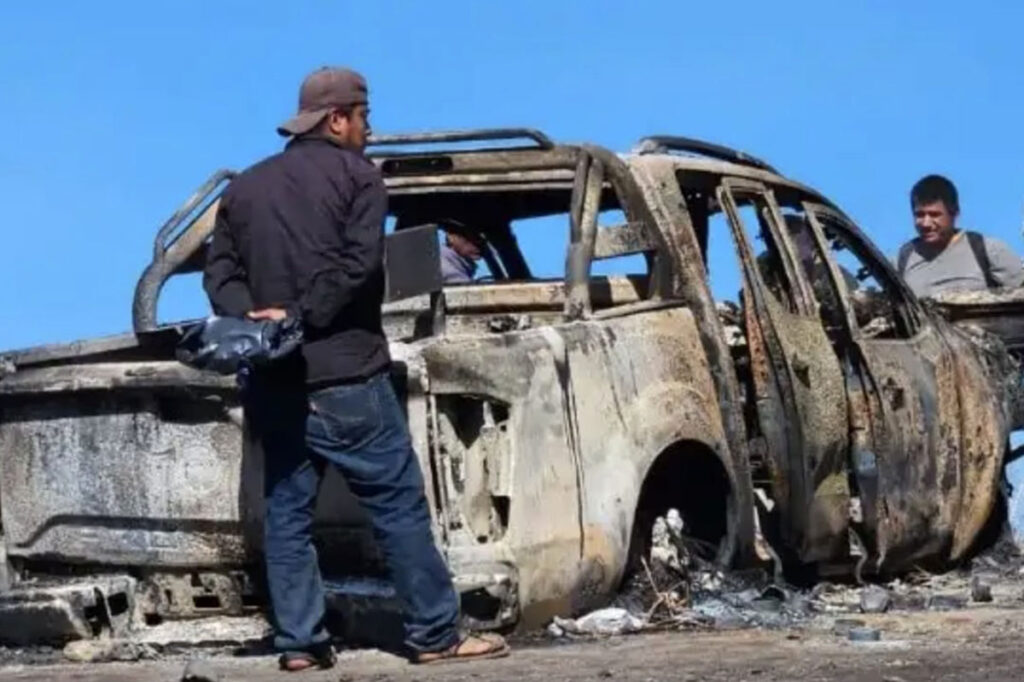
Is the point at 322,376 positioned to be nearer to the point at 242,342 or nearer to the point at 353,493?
the point at 242,342

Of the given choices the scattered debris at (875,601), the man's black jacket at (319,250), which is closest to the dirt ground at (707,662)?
the scattered debris at (875,601)

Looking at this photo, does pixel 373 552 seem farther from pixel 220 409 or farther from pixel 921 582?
pixel 921 582

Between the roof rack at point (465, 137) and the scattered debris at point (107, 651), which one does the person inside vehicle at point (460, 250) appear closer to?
the roof rack at point (465, 137)

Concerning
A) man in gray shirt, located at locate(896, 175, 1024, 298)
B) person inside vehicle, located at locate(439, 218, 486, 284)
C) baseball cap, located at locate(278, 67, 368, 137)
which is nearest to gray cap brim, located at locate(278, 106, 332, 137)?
baseball cap, located at locate(278, 67, 368, 137)

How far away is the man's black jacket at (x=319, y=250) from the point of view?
23.6 ft

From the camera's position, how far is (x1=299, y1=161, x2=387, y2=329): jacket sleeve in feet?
23.4

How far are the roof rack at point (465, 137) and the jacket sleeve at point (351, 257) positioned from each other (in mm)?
1669

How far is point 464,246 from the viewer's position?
10.3 meters

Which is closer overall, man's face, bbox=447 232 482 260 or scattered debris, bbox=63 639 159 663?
scattered debris, bbox=63 639 159 663

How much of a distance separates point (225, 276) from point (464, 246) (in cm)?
293

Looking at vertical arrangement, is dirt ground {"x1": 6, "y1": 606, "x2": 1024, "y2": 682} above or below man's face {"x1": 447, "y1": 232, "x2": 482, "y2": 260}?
below

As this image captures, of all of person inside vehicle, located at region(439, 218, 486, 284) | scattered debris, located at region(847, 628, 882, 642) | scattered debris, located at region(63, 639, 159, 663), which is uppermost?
person inside vehicle, located at region(439, 218, 486, 284)

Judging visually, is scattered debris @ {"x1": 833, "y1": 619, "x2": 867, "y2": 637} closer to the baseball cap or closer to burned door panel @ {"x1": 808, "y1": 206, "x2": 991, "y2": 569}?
burned door panel @ {"x1": 808, "y1": 206, "x2": 991, "y2": 569}

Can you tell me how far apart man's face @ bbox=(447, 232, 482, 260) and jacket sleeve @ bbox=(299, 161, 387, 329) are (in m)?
2.94
